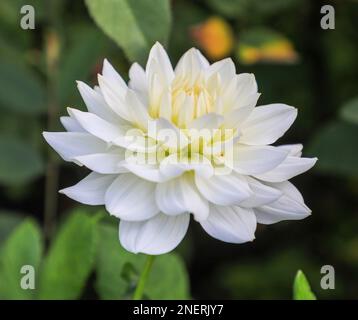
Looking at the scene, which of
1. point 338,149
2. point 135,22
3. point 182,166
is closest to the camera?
point 182,166

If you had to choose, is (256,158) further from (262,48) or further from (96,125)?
(262,48)

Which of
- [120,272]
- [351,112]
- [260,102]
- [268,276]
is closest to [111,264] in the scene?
[120,272]

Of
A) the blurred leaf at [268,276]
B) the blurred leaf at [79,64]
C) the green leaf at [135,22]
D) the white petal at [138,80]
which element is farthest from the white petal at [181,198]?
the blurred leaf at [268,276]

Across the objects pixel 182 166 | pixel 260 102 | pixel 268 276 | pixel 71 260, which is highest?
pixel 260 102

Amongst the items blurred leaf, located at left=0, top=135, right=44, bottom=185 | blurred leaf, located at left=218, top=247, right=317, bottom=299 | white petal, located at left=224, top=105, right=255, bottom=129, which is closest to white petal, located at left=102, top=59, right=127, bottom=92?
white petal, located at left=224, top=105, right=255, bottom=129

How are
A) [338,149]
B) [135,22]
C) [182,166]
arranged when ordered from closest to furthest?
[182,166], [135,22], [338,149]

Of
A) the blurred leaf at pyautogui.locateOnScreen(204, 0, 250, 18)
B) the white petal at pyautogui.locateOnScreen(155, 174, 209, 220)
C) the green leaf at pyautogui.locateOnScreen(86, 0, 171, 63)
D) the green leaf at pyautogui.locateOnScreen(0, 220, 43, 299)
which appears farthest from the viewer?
the blurred leaf at pyautogui.locateOnScreen(204, 0, 250, 18)

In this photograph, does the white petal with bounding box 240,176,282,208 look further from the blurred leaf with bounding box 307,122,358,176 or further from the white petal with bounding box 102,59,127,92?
the blurred leaf with bounding box 307,122,358,176
